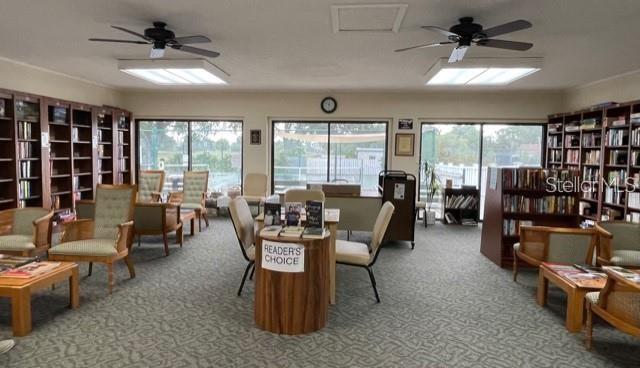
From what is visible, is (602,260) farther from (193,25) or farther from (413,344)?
(193,25)

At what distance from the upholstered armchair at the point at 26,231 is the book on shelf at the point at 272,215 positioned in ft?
8.77

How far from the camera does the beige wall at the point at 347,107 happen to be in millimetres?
7762

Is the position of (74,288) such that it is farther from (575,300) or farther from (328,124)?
(328,124)

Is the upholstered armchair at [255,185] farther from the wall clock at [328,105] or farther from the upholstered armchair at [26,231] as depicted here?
the upholstered armchair at [26,231]

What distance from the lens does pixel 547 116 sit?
25.3 feet

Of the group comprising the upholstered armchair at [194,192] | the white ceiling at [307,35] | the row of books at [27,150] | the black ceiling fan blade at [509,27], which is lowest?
the upholstered armchair at [194,192]

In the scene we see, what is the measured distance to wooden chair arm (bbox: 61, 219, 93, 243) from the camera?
4.19m

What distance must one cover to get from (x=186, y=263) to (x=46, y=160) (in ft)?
10.2

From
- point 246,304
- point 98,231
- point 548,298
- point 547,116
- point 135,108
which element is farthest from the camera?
point 135,108

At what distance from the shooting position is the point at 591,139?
21.4 feet

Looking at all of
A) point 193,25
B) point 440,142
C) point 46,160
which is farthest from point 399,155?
point 46,160

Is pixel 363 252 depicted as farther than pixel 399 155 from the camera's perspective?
No

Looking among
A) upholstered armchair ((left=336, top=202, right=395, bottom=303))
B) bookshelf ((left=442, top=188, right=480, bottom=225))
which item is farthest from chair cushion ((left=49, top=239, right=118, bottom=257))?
bookshelf ((left=442, top=188, right=480, bottom=225))

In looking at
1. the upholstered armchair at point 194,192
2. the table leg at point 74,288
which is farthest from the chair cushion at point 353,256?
the upholstered armchair at point 194,192
